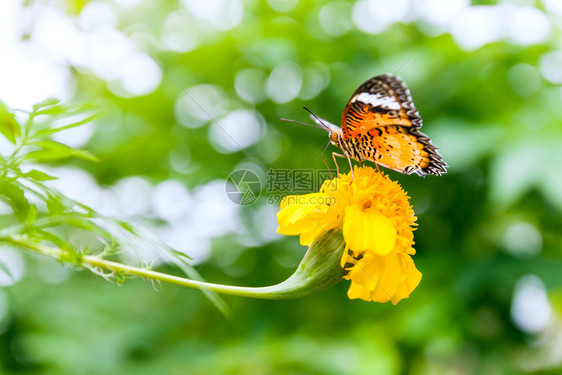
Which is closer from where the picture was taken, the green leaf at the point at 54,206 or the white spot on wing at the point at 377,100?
the green leaf at the point at 54,206

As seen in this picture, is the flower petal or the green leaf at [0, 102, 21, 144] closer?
the green leaf at [0, 102, 21, 144]

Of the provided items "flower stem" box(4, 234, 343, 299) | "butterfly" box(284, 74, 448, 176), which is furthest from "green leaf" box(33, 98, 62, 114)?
"butterfly" box(284, 74, 448, 176)

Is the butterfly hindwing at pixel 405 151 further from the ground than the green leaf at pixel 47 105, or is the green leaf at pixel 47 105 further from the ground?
the green leaf at pixel 47 105

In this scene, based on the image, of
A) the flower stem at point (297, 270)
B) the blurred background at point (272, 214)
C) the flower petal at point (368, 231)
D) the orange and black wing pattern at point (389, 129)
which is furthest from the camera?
the blurred background at point (272, 214)

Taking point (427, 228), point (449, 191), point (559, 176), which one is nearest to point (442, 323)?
point (427, 228)

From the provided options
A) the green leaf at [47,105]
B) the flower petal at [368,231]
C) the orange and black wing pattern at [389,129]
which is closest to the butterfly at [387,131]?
the orange and black wing pattern at [389,129]

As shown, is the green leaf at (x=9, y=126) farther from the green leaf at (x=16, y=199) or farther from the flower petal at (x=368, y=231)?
the flower petal at (x=368, y=231)

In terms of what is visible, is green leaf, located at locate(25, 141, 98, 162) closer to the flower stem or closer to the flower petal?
the flower stem

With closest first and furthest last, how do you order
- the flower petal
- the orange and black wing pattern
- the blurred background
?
the flower petal, the orange and black wing pattern, the blurred background
